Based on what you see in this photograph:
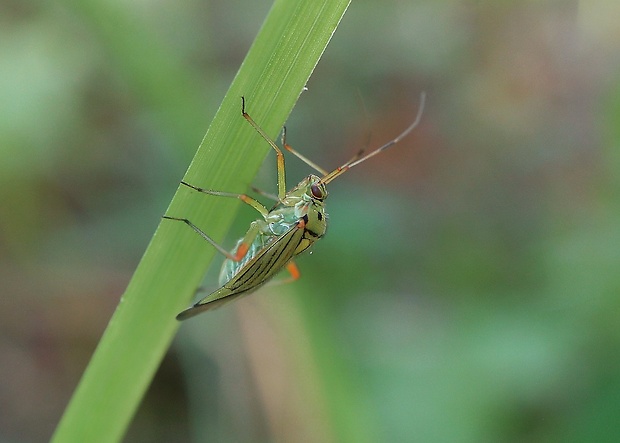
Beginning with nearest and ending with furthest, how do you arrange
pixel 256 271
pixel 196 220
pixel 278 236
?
pixel 196 220 < pixel 256 271 < pixel 278 236

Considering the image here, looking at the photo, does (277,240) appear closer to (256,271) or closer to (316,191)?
(256,271)

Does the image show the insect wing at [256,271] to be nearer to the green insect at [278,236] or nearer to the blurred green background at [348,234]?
the green insect at [278,236]

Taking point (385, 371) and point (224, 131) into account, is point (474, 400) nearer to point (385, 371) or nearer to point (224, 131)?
point (385, 371)

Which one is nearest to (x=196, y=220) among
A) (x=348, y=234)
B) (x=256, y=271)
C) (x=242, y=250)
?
(x=256, y=271)

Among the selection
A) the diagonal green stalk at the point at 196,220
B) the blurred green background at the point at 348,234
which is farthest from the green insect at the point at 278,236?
the blurred green background at the point at 348,234

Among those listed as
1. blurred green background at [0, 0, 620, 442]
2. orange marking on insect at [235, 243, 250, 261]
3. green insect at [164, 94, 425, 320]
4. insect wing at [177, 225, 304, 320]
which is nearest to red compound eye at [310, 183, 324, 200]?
green insect at [164, 94, 425, 320]

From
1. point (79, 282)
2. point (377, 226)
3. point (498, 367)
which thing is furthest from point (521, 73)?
point (79, 282)
